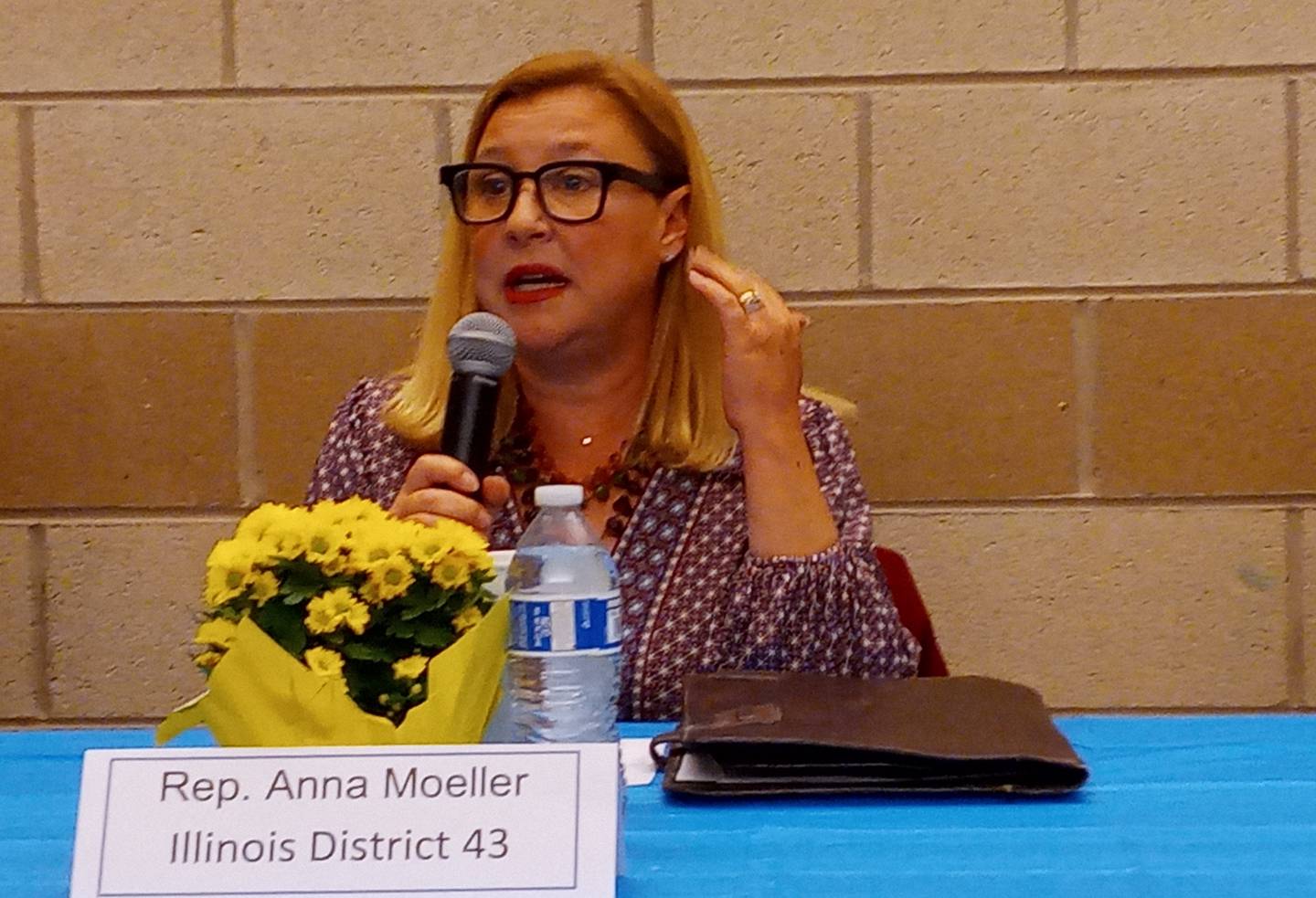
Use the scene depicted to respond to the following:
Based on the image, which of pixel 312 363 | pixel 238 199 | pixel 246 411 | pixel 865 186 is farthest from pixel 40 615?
pixel 865 186

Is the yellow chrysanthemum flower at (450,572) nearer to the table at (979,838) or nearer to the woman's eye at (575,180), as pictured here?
the table at (979,838)

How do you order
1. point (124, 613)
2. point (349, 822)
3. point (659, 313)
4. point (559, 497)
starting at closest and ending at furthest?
point (349, 822) < point (559, 497) < point (659, 313) < point (124, 613)

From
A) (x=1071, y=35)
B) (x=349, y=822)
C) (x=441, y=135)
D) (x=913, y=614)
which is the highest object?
(x=1071, y=35)

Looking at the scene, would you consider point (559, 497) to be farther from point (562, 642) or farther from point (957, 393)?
point (957, 393)

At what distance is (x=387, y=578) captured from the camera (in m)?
0.84

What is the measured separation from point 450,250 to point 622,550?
0.47 m

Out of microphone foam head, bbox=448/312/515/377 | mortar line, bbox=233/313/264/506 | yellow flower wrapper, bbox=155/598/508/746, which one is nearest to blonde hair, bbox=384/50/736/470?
mortar line, bbox=233/313/264/506

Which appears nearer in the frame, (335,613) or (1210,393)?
(335,613)

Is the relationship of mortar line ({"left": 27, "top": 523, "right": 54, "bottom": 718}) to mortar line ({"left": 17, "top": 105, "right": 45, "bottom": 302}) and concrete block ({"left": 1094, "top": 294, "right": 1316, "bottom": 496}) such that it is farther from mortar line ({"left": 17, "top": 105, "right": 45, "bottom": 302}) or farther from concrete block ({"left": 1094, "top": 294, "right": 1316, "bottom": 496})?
concrete block ({"left": 1094, "top": 294, "right": 1316, "bottom": 496})

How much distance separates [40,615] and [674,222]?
1239 mm

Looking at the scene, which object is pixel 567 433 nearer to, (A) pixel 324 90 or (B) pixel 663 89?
(B) pixel 663 89

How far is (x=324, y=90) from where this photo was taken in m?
2.30

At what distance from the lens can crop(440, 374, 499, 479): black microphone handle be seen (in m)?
1.08

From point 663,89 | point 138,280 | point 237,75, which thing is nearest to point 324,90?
A: point 237,75
